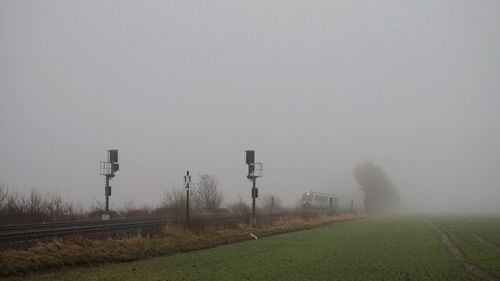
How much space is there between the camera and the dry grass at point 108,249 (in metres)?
18.2

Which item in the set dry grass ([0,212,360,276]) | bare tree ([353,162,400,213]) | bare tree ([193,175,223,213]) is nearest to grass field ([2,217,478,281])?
dry grass ([0,212,360,276])

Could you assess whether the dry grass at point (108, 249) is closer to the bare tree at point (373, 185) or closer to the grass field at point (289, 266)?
the grass field at point (289, 266)

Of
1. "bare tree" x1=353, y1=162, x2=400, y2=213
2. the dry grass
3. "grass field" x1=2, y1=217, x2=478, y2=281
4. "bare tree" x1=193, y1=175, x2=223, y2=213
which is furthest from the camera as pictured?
"bare tree" x1=353, y1=162, x2=400, y2=213

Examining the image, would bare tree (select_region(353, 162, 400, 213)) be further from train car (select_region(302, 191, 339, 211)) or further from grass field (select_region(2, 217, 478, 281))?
grass field (select_region(2, 217, 478, 281))

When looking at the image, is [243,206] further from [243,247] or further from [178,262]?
[178,262]

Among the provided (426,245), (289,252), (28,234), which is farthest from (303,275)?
(426,245)

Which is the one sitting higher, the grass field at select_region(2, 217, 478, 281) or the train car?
the grass field at select_region(2, 217, 478, 281)

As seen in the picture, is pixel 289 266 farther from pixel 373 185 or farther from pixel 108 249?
pixel 373 185

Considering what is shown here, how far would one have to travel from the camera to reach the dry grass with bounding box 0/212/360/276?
Result: 1822 cm

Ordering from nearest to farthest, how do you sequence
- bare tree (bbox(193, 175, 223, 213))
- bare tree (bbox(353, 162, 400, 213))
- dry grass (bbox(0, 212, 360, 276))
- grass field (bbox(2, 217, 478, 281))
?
grass field (bbox(2, 217, 478, 281)) < dry grass (bbox(0, 212, 360, 276)) < bare tree (bbox(193, 175, 223, 213)) < bare tree (bbox(353, 162, 400, 213))

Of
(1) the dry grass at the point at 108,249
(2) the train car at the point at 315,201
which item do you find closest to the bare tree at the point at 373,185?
(2) the train car at the point at 315,201

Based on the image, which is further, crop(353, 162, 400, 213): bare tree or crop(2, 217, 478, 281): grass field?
crop(353, 162, 400, 213): bare tree

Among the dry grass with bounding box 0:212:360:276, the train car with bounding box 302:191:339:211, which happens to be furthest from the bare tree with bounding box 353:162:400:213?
the dry grass with bounding box 0:212:360:276

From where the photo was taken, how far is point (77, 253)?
67.8 feet
